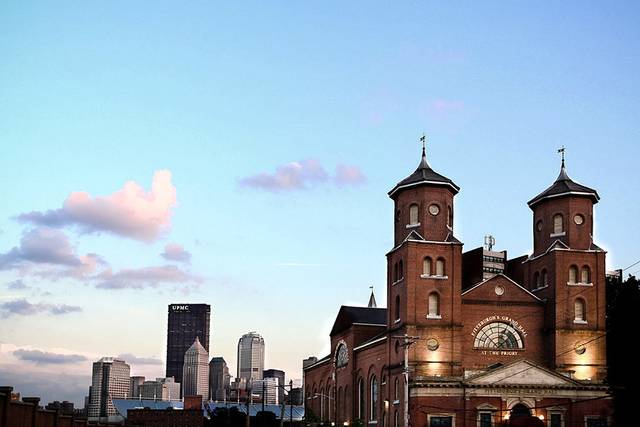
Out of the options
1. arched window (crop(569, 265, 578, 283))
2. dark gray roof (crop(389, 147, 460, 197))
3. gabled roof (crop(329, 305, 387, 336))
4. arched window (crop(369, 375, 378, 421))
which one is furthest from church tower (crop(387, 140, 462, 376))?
gabled roof (crop(329, 305, 387, 336))

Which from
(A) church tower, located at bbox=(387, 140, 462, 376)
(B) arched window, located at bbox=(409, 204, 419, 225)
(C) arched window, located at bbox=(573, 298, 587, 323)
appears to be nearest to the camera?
(A) church tower, located at bbox=(387, 140, 462, 376)

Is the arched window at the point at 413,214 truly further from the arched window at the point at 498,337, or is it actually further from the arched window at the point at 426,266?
the arched window at the point at 498,337

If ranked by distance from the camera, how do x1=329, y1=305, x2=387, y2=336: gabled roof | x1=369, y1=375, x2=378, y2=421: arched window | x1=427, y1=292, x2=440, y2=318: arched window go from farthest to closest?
x1=329, y1=305, x2=387, y2=336: gabled roof < x1=369, y1=375, x2=378, y2=421: arched window < x1=427, y1=292, x2=440, y2=318: arched window

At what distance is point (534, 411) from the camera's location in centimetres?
8131

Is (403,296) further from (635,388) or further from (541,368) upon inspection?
(635,388)

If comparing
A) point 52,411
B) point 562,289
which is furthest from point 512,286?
point 52,411

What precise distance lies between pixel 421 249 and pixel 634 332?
79.3 ft

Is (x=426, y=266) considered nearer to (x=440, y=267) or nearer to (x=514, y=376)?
(x=440, y=267)

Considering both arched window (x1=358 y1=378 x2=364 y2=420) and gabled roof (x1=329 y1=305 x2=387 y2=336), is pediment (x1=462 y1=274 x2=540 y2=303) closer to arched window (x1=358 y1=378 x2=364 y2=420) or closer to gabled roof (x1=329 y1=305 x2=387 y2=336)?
arched window (x1=358 y1=378 x2=364 y2=420)

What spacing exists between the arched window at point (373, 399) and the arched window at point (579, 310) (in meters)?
20.2

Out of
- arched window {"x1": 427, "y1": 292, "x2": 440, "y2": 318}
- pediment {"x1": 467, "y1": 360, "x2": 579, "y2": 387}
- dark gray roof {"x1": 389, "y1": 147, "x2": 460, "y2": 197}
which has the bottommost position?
pediment {"x1": 467, "y1": 360, "x2": 579, "y2": 387}

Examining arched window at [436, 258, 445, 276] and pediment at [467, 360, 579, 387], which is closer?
pediment at [467, 360, 579, 387]

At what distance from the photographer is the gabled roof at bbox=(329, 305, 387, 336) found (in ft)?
354

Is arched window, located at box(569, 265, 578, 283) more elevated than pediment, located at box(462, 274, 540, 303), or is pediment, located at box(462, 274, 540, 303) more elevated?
arched window, located at box(569, 265, 578, 283)
